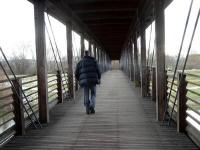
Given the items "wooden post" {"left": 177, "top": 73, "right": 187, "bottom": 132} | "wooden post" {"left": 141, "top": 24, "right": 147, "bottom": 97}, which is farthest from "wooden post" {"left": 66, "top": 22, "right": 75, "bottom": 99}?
"wooden post" {"left": 177, "top": 73, "right": 187, "bottom": 132}

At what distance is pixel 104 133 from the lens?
530 centimetres

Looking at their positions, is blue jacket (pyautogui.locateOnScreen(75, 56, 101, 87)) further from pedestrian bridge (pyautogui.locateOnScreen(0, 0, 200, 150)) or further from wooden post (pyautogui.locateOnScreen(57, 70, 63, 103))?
wooden post (pyautogui.locateOnScreen(57, 70, 63, 103))

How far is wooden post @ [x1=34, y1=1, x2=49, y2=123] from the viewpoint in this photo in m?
6.23

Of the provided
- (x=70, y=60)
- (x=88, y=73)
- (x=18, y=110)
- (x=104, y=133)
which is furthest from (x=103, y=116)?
(x=70, y=60)

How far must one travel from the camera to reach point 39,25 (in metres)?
6.23

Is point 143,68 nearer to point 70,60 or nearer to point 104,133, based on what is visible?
point 70,60

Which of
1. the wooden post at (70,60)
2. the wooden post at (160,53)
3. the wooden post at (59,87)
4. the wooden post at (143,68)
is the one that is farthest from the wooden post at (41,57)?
the wooden post at (143,68)

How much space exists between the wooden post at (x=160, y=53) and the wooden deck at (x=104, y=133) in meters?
0.32

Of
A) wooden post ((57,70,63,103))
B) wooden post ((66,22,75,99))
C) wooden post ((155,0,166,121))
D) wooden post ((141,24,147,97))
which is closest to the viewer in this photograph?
wooden post ((155,0,166,121))

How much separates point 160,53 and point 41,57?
219 cm

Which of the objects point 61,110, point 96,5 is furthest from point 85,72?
point 96,5

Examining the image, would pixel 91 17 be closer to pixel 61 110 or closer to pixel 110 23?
pixel 110 23

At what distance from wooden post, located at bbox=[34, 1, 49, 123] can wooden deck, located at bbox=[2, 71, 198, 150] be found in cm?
29

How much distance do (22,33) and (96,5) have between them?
2181 centimetres
